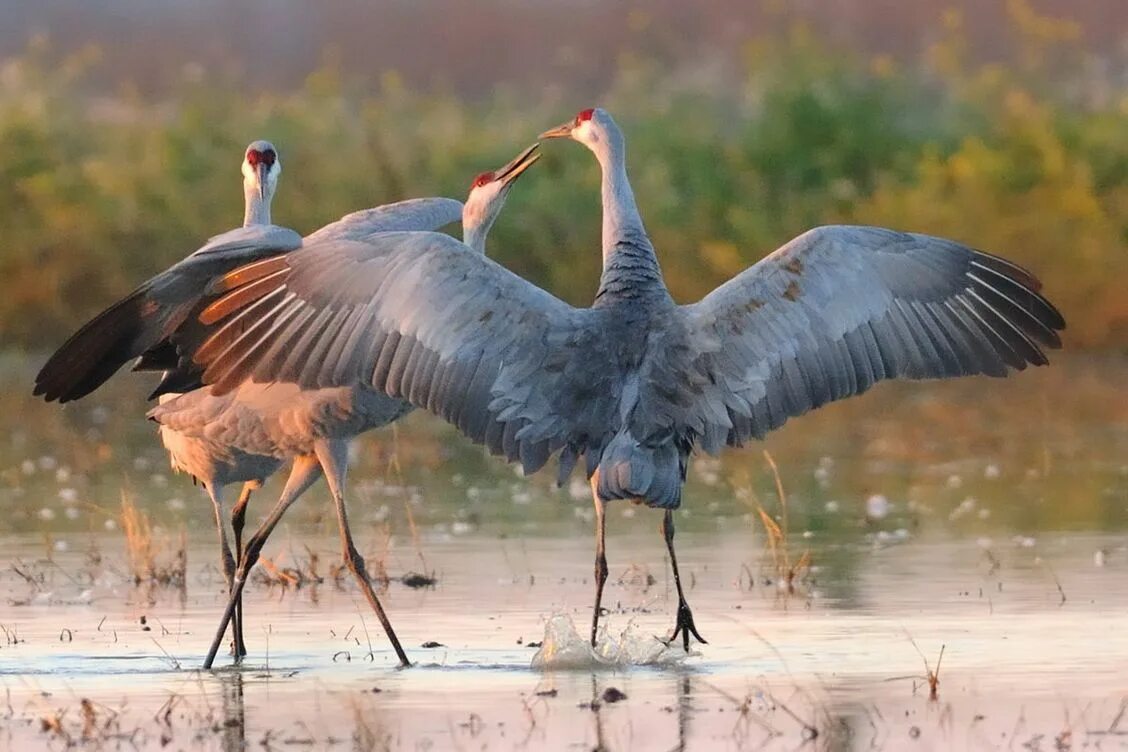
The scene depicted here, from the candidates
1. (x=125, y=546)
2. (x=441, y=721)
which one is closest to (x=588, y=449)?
(x=441, y=721)

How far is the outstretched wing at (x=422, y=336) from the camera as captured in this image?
8945 millimetres

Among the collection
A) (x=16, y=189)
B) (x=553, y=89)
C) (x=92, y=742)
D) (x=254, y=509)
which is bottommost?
(x=92, y=742)

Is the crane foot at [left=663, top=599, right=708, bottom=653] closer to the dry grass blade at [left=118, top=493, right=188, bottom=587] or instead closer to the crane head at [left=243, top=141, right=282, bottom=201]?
the dry grass blade at [left=118, top=493, right=188, bottom=587]

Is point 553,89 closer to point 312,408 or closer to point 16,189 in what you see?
point 16,189

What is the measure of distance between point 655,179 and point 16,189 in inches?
230

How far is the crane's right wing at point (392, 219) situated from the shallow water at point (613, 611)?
56.8 inches

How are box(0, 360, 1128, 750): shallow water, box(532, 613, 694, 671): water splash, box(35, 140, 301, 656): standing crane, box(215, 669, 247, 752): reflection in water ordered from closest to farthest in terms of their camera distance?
box(215, 669, 247, 752): reflection in water → box(0, 360, 1128, 750): shallow water → box(532, 613, 694, 671): water splash → box(35, 140, 301, 656): standing crane

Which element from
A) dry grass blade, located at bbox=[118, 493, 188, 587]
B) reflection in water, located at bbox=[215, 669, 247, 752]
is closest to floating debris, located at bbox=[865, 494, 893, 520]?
dry grass blade, located at bbox=[118, 493, 188, 587]

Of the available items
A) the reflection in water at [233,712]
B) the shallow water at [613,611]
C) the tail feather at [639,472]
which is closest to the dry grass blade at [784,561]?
the shallow water at [613,611]

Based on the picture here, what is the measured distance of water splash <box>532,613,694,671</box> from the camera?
885cm

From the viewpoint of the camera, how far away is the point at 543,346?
9.08 m

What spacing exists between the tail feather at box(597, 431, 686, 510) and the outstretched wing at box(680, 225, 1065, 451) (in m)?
0.20

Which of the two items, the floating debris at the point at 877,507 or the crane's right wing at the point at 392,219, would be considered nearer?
the crane's right wing at the point at 392,219

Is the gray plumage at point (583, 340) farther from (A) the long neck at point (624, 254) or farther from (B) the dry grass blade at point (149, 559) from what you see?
(B) the dry grass blade at point (149, 559)
